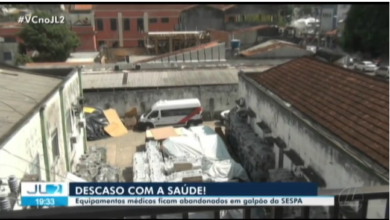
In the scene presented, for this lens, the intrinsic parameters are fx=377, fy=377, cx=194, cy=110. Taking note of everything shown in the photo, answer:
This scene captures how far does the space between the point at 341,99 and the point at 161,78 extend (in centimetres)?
800

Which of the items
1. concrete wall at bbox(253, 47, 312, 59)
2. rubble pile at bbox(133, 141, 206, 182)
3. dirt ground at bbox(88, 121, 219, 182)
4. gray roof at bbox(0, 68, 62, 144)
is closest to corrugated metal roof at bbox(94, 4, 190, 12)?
concrete wall at bbox(253, 47, 312, 59)

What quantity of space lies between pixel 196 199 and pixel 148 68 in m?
14.4

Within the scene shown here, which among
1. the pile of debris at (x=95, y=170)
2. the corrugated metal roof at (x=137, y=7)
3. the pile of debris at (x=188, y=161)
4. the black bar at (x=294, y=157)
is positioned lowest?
the pile of debris at (x=95, y=170)

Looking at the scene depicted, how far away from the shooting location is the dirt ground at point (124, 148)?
9.45 metres

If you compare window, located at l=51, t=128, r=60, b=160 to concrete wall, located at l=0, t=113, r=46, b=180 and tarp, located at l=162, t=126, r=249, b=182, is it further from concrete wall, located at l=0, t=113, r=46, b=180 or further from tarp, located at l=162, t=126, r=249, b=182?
tarp, located at l=162, t=126, r=249, b=182

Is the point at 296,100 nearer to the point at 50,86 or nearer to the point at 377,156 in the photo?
the point at 377,156

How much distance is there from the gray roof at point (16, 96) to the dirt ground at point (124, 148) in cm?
284

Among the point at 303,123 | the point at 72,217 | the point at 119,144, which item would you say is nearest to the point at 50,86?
the point at 119,144

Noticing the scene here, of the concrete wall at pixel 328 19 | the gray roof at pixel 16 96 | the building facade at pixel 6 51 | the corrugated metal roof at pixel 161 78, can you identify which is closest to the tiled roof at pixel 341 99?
the corrugated metal roof at pixel 161 78

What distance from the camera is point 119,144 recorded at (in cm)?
1102

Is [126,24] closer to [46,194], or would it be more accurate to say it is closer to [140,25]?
[140,25]

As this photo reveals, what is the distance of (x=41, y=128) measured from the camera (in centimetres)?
591

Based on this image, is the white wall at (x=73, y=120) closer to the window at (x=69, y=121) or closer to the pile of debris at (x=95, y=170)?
the window at (x=69, y=121)

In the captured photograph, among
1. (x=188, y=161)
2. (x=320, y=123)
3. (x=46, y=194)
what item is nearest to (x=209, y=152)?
(x=188, y=161)
